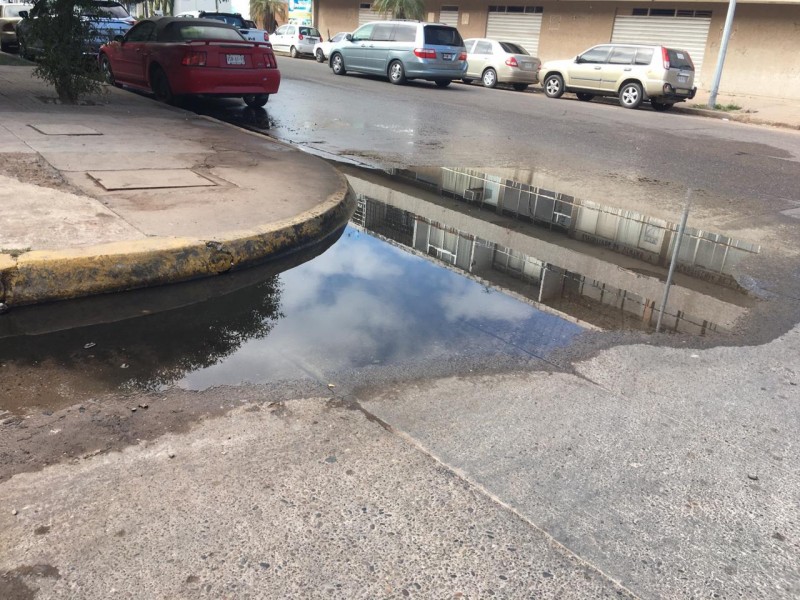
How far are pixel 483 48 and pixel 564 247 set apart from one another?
68.0 ft

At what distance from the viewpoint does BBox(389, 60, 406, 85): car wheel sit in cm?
2239

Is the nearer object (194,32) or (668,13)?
(194,32)

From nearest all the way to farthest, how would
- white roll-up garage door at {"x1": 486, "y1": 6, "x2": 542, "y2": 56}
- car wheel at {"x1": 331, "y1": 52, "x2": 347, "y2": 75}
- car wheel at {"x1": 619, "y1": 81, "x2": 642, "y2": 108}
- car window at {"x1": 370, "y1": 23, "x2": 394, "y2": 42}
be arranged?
car wheel at {"x1": 619, "y1": 81, "x2": 642, "y2": 108}, car window at {"x1": 370, "y1": 23, "x2": 394, "y2": 42}, car wheel at {"x1": 331, "y1": 52, "x2": 347, "y2": 75}, white roll-up garage door at {"x1": 486, "y1": 6, "x2": 542, "y2": 56}

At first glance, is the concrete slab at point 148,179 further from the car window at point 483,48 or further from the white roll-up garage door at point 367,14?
the white roll-up garage door at point 367,14

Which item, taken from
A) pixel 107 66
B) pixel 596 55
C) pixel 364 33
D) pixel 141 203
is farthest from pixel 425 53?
pixel 141 203

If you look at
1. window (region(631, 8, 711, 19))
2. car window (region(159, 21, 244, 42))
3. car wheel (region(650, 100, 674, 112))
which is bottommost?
car wheel (region(650, 100, 674, 112))

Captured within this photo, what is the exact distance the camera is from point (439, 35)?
2205 centimetres

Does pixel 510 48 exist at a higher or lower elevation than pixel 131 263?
higher

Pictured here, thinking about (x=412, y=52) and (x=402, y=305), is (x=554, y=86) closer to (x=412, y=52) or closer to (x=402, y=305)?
(x=412, y=52)

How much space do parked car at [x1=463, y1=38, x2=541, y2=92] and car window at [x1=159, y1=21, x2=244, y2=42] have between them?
13.3 meters

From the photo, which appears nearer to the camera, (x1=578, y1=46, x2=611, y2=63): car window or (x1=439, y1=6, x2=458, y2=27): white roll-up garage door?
(x1=578, y1=46, x2=611, y2=63): car window

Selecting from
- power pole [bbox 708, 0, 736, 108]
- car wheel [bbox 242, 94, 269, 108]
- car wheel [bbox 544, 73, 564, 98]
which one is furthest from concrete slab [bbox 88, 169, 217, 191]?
power pole [bbox 708, 0, 736, 108]

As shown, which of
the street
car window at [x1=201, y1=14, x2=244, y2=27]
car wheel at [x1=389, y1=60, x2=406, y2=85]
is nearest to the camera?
the street

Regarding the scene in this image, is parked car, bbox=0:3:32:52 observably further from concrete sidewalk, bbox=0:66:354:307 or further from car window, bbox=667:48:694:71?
car window, bbox=667:48:694:71
